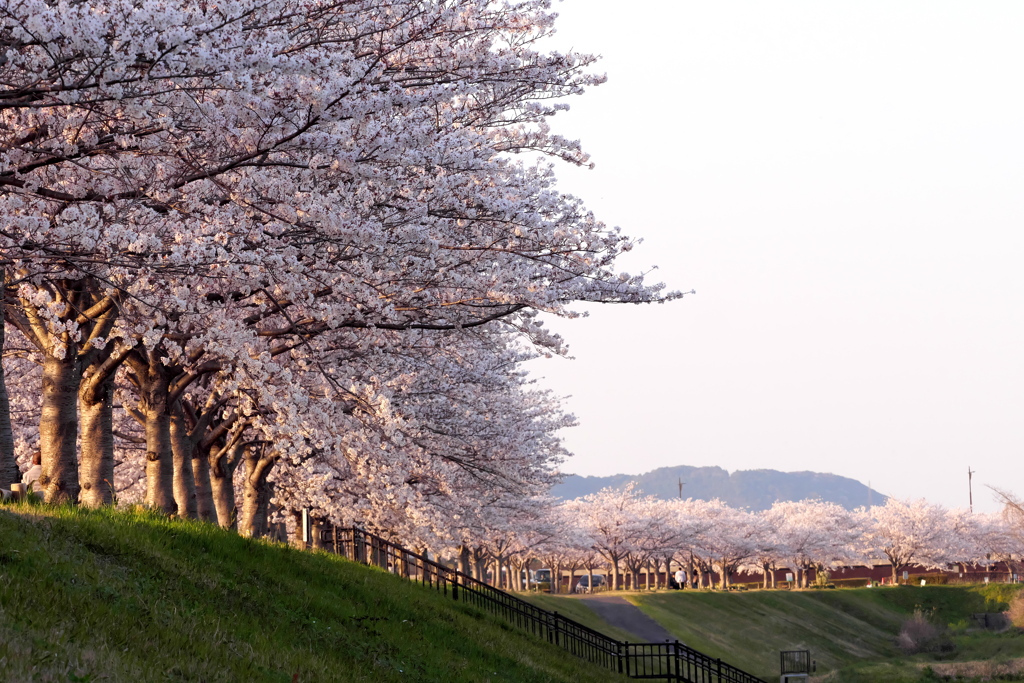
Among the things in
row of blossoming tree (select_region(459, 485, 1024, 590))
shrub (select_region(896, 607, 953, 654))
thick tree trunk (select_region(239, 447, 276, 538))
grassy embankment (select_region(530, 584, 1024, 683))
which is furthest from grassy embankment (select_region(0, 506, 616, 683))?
shrub (select_region(896, 607, 953, 654))

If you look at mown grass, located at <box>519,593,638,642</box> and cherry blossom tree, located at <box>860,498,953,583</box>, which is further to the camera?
cherry blossom tree, located at <box>860,498,953,583</box>

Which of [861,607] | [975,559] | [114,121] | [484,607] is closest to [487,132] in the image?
[114,121]

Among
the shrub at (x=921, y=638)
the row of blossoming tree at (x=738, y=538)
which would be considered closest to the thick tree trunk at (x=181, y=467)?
the row of blossoming tree at (x=738, y=538)

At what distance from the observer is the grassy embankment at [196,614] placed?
25.2 feet

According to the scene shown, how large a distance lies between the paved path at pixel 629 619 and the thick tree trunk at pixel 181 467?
27420 mm

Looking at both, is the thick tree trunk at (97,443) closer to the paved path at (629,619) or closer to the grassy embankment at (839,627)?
the grassy embankment at (839,627)

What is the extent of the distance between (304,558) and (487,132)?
744 centimetres

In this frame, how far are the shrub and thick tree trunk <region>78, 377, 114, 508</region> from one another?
5028 cm

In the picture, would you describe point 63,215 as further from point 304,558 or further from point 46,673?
point 304,558

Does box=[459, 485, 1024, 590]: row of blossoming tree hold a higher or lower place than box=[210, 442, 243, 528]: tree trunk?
lower

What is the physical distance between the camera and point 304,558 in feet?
50.0

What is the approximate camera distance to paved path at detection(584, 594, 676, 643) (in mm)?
44844

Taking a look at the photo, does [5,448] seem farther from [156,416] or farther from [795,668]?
[795,668]

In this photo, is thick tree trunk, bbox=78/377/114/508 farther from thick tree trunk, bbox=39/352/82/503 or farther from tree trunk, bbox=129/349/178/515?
tree trunk, bbox=129/349/178/515
